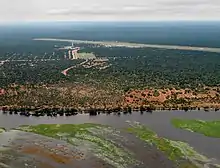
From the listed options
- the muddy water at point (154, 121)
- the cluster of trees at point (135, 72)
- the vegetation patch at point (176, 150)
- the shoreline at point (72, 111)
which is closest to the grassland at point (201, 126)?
the muddy water at point (154, 121)

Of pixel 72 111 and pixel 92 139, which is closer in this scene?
pixel 92 139

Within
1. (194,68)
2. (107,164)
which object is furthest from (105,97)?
(194,68)

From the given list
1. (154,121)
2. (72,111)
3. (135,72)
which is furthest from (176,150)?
(135,72)

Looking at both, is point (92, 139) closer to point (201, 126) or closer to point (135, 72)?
point (201, 126)

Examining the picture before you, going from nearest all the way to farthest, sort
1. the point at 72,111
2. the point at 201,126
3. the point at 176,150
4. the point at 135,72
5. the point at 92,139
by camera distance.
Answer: the point at 176,150 → the point at 92,139 → the point at 201,126 → the point at 72,111 → the point at 135,72

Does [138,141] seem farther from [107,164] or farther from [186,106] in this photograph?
[186,106]

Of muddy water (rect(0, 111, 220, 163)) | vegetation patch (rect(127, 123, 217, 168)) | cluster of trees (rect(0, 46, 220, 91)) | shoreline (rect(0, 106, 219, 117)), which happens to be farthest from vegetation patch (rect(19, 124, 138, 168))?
cluster of trees (rect(0, 46, 220, 91))

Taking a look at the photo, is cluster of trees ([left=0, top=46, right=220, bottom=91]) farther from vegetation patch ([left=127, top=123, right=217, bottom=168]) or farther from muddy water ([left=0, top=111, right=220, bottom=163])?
vegetation patch ([left=127, top=123, right=217, bottom=168])

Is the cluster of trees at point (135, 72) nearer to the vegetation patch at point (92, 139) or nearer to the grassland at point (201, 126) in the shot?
the grassland at point (201, 126)
